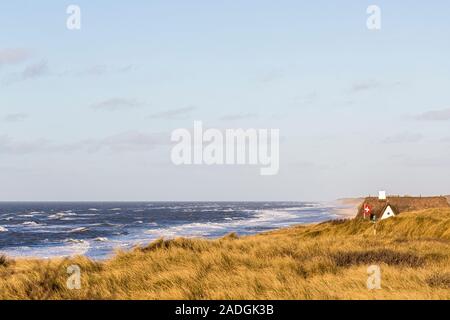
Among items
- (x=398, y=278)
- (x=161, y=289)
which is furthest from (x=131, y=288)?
(x=398, y=278)

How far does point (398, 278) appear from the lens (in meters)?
11.7

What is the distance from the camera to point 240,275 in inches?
483

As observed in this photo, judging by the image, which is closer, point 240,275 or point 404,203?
point 240,275

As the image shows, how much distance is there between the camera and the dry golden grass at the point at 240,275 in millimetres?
10484

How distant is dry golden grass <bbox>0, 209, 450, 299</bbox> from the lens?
1048cm

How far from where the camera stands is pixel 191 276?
1226 centimetres

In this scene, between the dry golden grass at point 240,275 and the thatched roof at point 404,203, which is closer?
the dry golden grass at point 240,275

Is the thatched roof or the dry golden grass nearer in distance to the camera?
the dry golden grass
